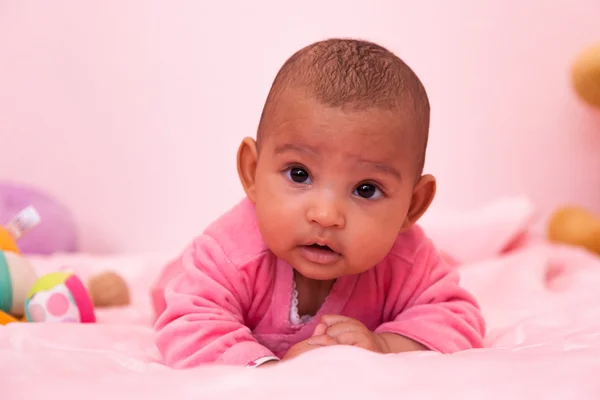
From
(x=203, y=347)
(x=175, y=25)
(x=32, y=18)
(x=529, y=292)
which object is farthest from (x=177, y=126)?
(x=203, y=347)

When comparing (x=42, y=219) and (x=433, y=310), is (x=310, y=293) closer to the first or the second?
(x=433, y=310)

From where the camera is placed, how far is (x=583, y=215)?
1.96 metres

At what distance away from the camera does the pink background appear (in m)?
1.94

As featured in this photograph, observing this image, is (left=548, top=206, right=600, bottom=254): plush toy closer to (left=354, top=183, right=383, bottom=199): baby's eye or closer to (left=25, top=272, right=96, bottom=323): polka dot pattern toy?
(left=354, top=183, right=383, bottom=199): baby's eye

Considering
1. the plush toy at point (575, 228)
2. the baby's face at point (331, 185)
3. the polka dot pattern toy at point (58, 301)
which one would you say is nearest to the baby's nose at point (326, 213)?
the baby's face at point (331, 185)

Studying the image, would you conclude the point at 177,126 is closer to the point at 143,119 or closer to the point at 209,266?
the point at 143,119

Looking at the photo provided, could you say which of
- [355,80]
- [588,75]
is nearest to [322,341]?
[355,80]

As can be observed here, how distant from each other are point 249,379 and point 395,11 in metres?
1.38

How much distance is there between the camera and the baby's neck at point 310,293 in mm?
1077

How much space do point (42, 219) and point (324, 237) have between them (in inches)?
51.5

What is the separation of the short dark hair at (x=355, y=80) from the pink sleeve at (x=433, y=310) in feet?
0.63

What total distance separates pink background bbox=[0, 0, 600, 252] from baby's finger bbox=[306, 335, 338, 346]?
896 millimetres

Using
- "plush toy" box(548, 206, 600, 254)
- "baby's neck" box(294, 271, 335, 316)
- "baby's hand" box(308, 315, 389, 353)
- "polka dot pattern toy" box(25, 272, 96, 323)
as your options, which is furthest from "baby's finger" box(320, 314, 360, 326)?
"plush toy" box(548, 206, 600, 254)

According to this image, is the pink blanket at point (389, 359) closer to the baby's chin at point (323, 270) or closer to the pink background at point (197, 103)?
the baby's chin at point (323, 270)
